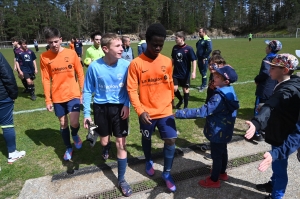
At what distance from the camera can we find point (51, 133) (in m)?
5.55

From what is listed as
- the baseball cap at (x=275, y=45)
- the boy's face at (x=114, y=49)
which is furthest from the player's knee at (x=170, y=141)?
the baseball cap at (x=275, y=45)

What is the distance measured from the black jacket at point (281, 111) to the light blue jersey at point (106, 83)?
5.78ft

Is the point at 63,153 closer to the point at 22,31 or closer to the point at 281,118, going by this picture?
the point at 281,118

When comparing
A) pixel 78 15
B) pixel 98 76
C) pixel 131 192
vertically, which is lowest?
pixel 131 192

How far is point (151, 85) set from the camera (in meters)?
3.12

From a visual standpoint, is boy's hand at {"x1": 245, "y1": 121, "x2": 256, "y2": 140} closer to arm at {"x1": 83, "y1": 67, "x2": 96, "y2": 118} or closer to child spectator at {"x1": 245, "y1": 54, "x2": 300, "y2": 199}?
child spectator at {"x1": 245, "y1": 54, "x2": 300, "y2": 199}

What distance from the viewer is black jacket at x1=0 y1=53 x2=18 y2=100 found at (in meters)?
3.94

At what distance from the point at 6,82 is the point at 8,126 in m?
0.81

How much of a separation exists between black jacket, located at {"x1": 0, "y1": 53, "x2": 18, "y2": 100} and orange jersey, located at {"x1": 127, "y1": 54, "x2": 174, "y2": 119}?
232cm

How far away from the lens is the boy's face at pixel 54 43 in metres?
3.82

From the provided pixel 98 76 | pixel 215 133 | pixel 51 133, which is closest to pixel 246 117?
pixel 215 133

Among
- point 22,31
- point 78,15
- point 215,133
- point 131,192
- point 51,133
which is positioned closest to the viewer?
point 215,133

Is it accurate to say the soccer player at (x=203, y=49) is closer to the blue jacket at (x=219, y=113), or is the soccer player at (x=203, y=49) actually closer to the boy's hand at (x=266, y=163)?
the blue jacket at (x=219, y=113)

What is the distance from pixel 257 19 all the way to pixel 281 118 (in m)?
98.9
